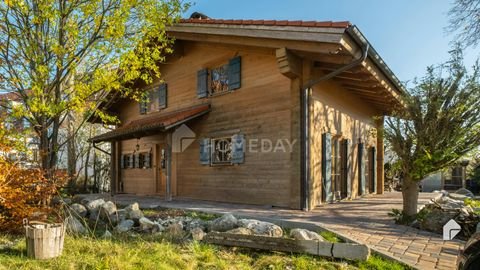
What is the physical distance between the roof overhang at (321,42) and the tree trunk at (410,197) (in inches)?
60.0

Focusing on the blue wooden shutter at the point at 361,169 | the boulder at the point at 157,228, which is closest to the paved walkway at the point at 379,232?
the boulder at the point at 157,228

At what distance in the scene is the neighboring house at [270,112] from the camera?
7.57 m

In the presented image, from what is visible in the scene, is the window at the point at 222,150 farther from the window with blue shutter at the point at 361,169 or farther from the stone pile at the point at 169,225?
the window with blue shutter at the point at 361,169

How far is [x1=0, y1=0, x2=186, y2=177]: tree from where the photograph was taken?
19.6 ft

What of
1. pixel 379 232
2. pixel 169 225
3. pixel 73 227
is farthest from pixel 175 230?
pixel 379 232

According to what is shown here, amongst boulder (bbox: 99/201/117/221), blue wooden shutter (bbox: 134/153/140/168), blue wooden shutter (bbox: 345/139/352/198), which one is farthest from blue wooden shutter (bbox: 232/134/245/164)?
blue wooden shutter (bbox: 134/153/140/168)

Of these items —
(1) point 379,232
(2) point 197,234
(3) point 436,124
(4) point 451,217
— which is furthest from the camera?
(3) point 436,124

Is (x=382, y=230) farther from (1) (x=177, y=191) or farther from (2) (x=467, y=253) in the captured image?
(1) (x=177, y=191)

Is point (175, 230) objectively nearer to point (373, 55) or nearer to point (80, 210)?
point (80, 210)

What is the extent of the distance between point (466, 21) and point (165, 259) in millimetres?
10807

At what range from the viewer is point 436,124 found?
20.0 feet

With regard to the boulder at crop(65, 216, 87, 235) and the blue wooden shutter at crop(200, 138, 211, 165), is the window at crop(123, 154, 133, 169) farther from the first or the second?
the boulder at crop(65, 216, 87, 235)

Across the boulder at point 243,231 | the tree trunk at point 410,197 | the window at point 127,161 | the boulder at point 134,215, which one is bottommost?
the boulder at point 134,215

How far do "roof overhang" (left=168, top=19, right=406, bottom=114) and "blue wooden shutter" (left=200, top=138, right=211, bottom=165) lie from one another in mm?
2878
